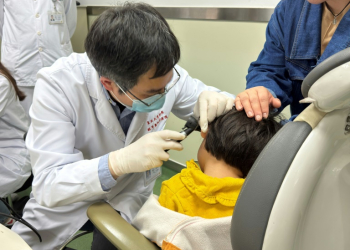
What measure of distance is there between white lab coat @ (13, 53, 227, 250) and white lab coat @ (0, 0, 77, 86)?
1.26 meters

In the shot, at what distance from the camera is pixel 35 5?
209 centimetres

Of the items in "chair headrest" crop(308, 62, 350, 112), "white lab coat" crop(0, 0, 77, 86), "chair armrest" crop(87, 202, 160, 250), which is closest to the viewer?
"chair headrest" crop(308, 62, 350, 112)

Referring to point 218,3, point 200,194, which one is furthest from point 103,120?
point 218,3

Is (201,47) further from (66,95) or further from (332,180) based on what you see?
(332,180)

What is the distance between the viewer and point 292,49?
947 millimetres

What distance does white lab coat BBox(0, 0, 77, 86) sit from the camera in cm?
208

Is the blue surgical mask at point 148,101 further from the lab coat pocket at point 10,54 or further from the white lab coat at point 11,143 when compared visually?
the lab coat pocket at point 10,54

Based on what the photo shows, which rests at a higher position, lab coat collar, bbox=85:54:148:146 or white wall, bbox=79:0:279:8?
white wall, bbox=79:0:279:8

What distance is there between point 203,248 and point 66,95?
687 mm

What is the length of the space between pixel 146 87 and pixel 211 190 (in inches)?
15.5

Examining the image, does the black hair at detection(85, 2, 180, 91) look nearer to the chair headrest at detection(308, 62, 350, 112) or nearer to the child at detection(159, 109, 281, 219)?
the child at detection(159, 109, 281, 219)

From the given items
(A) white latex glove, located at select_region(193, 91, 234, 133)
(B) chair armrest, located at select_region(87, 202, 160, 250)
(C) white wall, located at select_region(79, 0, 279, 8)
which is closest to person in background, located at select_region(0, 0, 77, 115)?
(C) white wall, located at select_region(79, 0, 279, 8)

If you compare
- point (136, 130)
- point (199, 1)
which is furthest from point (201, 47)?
point (136, 130)

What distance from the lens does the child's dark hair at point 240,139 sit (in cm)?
85
